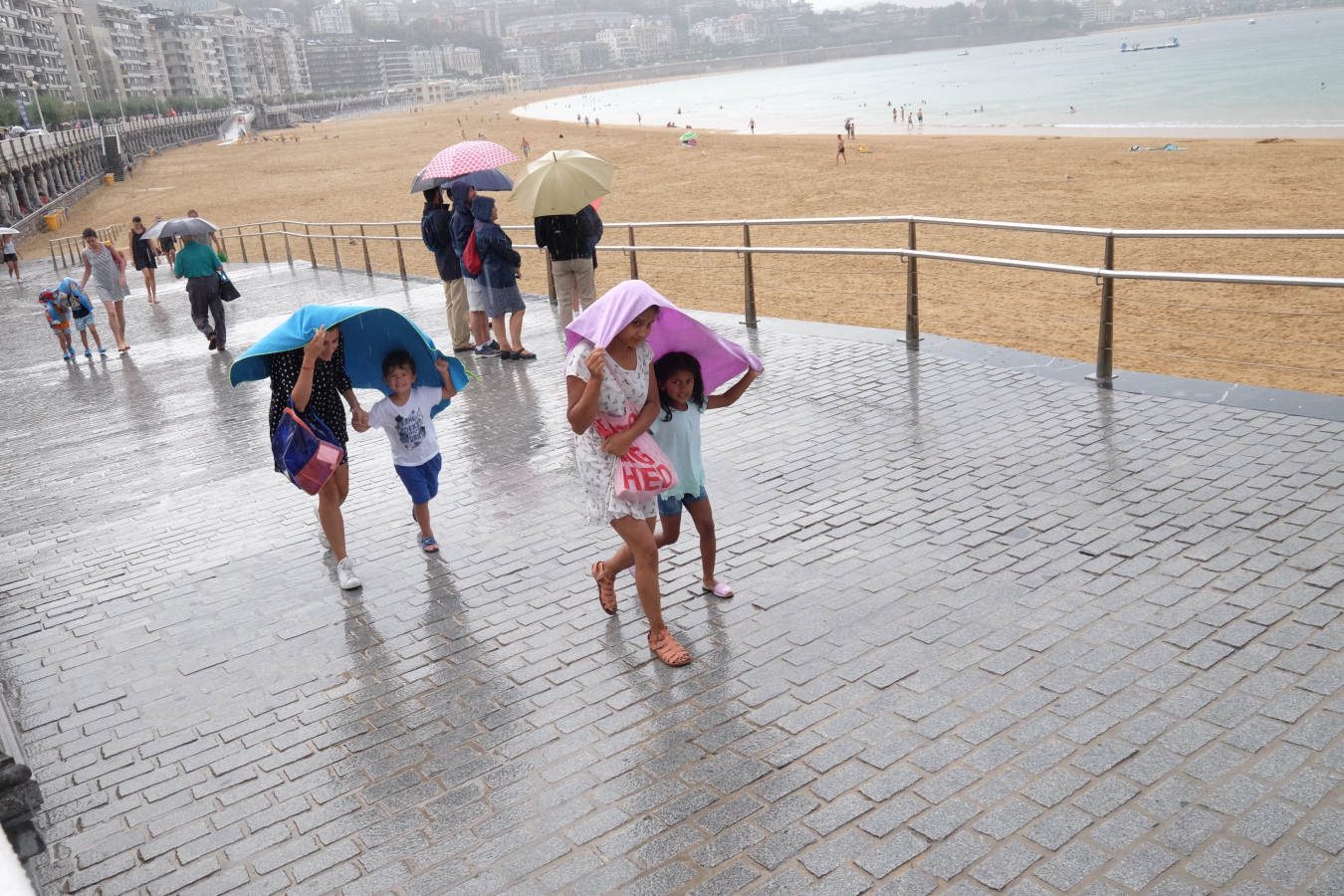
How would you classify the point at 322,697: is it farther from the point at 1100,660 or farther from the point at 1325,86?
the point at 1325,86

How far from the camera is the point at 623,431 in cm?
401

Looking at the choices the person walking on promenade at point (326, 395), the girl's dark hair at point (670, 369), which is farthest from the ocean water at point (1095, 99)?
the person walking on promenade at point (326, 395)

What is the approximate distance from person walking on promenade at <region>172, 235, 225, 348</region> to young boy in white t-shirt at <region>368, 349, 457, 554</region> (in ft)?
24.0

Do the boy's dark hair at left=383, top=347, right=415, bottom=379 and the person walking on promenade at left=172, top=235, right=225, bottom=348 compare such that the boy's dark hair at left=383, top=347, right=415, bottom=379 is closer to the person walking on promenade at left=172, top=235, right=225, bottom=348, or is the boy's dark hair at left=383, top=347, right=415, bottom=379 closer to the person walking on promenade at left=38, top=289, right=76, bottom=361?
the person walking on promenade at left=172, top=235, right=225, bottom=348

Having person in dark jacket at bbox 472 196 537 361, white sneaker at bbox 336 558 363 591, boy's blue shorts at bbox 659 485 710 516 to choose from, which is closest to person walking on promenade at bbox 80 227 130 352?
person in dark jacket at bbox 472 196 537 361

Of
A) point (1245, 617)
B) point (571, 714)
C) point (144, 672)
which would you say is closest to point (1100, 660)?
point (1245, 617)

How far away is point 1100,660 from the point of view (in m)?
3.92

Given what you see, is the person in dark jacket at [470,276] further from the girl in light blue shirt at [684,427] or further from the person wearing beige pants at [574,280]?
the girl in light blue shirt at [684,427]

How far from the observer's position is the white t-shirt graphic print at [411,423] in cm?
529

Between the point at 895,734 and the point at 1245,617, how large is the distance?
153 cm

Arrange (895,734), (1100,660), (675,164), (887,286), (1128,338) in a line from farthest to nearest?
(675,164) → (887,286) → (1128,338) → (1100,660) → (895,734)

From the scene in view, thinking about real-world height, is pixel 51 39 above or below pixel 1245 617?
above

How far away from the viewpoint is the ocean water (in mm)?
47750

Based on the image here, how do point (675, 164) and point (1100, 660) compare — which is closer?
point (1100, 660)
